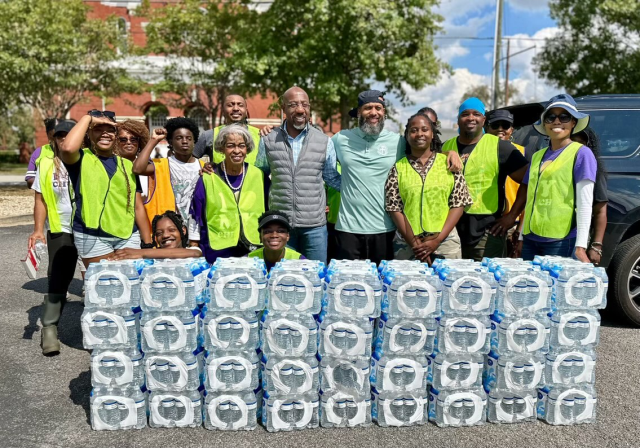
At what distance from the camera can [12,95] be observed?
1720 cm

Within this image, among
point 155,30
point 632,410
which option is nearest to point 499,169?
point 632,410

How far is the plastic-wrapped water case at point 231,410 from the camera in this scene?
337 cm

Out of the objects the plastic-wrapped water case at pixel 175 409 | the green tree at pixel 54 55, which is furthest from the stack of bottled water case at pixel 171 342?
the green tree at pixel 54 55

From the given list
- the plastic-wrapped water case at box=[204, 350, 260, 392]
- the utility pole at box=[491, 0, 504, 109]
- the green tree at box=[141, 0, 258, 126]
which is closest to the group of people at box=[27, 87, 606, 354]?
the plastic-wrapped water case at box=[204, 350, 260, 392]

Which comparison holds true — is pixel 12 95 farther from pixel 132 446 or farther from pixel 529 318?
pixel 529 318

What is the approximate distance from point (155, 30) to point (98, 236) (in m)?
19.4

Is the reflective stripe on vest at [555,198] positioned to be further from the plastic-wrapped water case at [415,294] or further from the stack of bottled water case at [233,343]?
the stack of bottled water case at [233,343]

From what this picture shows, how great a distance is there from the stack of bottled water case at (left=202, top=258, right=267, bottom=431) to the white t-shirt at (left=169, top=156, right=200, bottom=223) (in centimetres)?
168

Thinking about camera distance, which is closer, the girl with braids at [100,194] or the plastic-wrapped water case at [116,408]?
the plastic-wrapped water case at [116,408]

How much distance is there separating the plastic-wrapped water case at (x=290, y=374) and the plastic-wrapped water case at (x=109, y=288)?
955 mm

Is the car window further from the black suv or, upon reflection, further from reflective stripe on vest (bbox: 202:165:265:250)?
reflective stripe on vest (bbox: 202:165:265:250)

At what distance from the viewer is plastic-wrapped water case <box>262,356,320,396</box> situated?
10.9 feet

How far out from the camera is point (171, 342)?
130 inches

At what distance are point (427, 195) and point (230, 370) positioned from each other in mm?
1984
